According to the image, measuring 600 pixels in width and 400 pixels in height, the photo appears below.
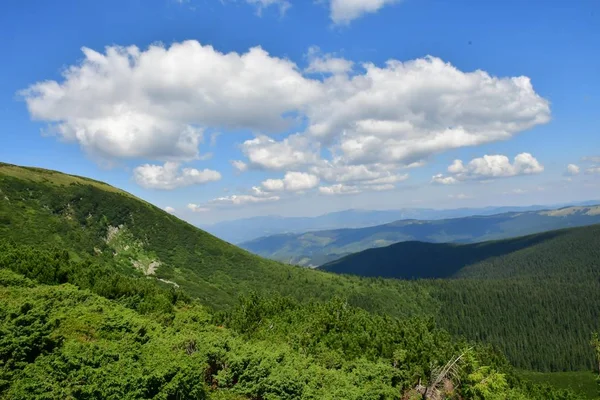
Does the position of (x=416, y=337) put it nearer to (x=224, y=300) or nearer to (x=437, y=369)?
(x=437, y=369)

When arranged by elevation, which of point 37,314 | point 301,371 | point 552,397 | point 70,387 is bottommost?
point 552,397

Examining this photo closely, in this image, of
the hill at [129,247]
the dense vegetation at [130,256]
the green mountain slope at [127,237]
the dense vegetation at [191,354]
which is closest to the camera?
the dense vegetation at [191,354]

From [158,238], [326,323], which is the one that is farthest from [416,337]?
[158,238]

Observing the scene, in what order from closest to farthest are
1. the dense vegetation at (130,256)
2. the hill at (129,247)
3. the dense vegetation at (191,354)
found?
the dense vegetation at (191,354)
the dense vegetation at (130,256)
the hill at (129,247)

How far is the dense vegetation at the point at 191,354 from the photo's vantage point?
80.8 ft

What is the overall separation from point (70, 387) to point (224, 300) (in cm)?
9831

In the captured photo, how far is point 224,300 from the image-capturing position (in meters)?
119

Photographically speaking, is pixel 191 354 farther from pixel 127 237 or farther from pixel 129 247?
pixel 127 237

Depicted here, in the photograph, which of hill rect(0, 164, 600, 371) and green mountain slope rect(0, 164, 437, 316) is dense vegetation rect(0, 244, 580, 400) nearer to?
hill rect(0, 164, 600, 371)

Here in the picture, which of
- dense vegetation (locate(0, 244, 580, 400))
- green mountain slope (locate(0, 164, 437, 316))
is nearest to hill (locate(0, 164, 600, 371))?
green mountain slope (locate(0, 164, 437, 316))

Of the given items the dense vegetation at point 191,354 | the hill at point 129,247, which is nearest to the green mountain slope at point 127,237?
the hill at point 129,247

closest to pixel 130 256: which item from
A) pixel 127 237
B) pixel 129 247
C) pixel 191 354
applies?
pixel 129 247

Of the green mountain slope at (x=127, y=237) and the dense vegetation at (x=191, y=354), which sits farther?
the green mountain slope at (x=127, y=237)

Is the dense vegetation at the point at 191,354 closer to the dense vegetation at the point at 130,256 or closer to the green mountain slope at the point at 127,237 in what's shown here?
the dense vegetation at the point at 130,256
